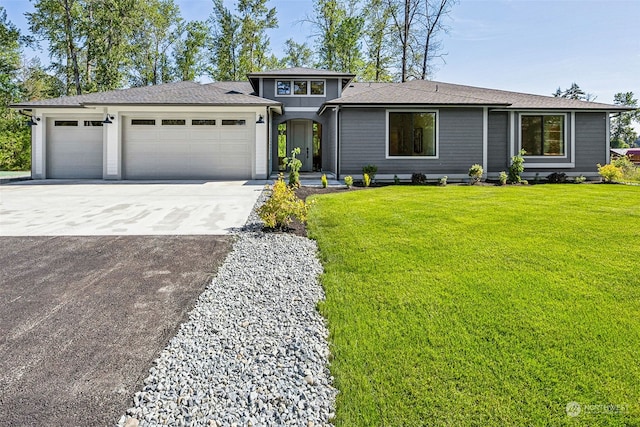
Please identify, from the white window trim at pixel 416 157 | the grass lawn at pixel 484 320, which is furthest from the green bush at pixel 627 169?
the grass lawn at pixel 484 320

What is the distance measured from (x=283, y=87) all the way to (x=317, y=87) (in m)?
1.43

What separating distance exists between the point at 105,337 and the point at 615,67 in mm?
22804

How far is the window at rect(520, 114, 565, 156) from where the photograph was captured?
1387cm

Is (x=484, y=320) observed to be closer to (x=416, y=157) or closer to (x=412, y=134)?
(x=416, y=157)

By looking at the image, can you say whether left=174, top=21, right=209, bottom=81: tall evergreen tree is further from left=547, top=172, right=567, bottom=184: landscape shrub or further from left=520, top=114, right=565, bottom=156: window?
left=547, top=172, right=567, bottom=184: landscape shrub

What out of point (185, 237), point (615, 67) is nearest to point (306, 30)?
point (615, 67)

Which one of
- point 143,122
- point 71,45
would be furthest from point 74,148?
point 71,45

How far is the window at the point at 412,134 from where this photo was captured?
42.1ft

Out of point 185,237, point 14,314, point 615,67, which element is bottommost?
point 14,314

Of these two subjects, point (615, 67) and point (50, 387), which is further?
point (615, 67)

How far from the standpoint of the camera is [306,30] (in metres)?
25.0

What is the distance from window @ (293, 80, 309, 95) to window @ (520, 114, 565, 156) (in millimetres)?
8569

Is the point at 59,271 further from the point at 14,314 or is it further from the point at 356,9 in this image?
the point at 356,9

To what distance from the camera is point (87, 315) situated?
3.09 meters
